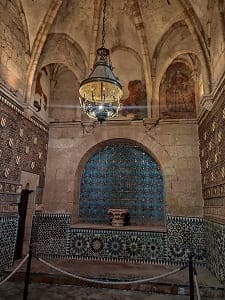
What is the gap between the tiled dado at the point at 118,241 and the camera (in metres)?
6.14

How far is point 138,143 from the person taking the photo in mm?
7070

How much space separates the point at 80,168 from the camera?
24.1 feet

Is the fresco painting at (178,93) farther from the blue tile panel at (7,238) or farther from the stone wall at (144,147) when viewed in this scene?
the blue tile panel at (7,238)

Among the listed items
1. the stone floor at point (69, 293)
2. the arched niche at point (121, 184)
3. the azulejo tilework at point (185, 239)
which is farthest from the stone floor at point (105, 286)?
the arched niche at point (121, 184)

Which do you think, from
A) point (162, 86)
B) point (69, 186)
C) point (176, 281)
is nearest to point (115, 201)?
point (69, 186)

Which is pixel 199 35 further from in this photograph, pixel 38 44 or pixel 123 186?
pixel 123 186

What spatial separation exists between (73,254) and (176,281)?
2.96m

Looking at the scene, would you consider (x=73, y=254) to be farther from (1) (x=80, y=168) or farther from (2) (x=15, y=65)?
(2) (x=15, y=65)

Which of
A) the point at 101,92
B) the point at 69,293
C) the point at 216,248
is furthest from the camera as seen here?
the point at 216,248

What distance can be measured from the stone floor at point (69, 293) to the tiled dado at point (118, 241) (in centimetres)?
169

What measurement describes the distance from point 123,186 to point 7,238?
11.1ft

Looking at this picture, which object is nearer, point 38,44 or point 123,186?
point 38,44

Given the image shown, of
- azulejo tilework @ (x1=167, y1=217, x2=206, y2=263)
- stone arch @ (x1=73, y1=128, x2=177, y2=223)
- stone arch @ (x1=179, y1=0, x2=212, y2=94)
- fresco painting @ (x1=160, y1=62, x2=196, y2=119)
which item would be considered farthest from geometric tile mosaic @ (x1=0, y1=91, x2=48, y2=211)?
stone arch @ (x1=179, y1=0, x2=212, y2=94)

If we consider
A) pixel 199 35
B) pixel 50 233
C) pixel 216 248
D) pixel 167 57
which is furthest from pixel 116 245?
pixel 199 35
